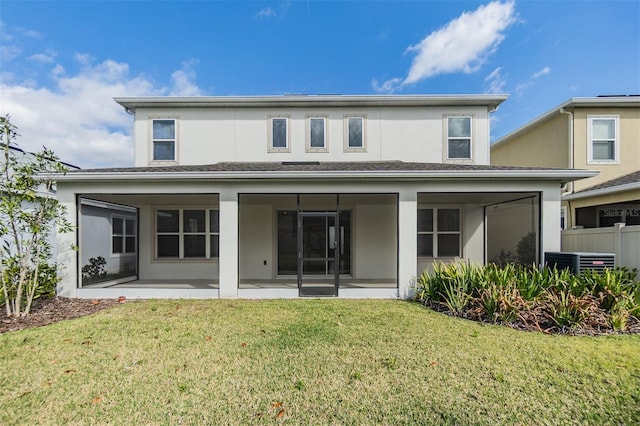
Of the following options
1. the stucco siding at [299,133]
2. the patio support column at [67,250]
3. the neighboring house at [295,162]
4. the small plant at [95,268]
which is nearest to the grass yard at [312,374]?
the patio support column at [67,250]

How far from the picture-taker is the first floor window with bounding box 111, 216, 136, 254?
1145 cm

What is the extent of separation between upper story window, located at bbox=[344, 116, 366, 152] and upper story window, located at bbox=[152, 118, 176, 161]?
5888mm

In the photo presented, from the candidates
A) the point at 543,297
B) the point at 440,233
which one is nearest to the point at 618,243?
the point at 543,297

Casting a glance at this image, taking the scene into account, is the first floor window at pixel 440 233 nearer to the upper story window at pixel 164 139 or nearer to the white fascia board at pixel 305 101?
the white fascia board at pixel 305 101

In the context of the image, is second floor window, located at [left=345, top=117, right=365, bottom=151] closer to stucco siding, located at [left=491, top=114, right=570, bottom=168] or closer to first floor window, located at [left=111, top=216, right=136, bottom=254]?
stucco siding, located at [left=491, top=114, right=570, bottom=168]

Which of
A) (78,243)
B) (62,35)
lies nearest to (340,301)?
(78,243)

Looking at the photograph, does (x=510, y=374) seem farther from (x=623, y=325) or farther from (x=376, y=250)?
(x=376, y=250)

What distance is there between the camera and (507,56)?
13.4 m

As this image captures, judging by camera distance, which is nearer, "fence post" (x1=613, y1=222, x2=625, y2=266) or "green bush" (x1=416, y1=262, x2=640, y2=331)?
"green bush" (x1=416, y1=262, x2=640, y2=331)

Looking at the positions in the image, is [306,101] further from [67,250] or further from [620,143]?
[620,143]

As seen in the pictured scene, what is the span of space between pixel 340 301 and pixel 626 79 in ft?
53.6

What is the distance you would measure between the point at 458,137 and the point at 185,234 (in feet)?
32.6

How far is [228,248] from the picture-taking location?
7.29 metres

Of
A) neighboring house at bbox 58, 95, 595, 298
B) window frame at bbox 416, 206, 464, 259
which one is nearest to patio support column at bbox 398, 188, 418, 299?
neighboring house at bbox 58, 95, 595, 298
